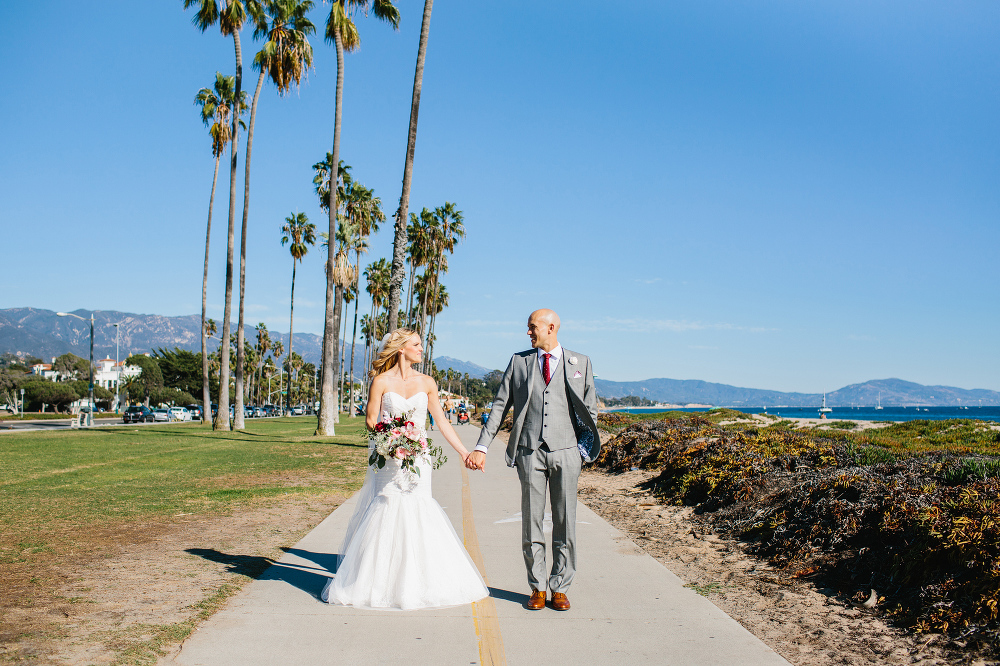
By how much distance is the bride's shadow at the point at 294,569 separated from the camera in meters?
5.94

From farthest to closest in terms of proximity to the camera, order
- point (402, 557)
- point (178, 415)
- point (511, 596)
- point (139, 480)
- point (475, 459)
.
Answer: point (178, 415), point (139, 480), point (511, 596), point (402, 557), point (475, 459)

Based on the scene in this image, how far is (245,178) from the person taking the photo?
1336 inches

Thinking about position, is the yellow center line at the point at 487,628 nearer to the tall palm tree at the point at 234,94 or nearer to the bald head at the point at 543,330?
the bald head at the point at 543,330

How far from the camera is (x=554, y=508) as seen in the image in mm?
5465

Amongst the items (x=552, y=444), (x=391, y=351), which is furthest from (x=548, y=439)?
(x=391, y=351)

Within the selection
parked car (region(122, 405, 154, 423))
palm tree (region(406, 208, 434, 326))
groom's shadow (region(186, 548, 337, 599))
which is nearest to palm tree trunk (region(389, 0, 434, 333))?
groom's shadow (region(186, 548, 337, 599))

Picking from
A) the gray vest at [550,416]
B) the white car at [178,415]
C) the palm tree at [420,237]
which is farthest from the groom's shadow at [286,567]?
the white car at [178,415]

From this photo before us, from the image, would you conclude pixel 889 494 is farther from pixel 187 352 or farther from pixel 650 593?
pixel 187 352

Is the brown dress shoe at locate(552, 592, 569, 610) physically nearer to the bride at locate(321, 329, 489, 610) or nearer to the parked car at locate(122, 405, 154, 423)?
the bride at locate(321, 329, 489, 610)

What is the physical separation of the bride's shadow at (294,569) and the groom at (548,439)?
1.68 feet

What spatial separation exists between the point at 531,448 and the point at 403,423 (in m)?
1.25

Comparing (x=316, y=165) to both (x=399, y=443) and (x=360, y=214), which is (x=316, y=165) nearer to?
(x=360, y=214)

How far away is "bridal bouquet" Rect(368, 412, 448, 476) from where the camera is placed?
5.92 metres

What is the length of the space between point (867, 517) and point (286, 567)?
18.4 feet
